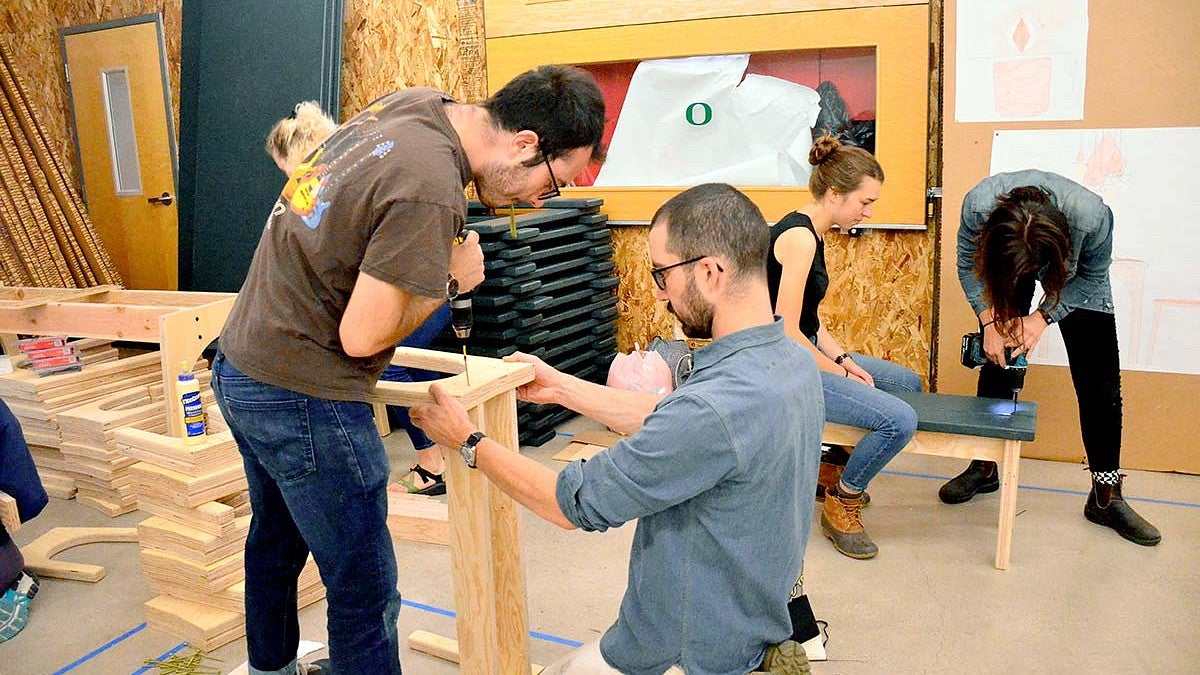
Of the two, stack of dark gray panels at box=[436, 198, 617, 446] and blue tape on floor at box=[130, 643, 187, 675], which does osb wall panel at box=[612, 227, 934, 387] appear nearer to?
stack of dark gray panels at box=[436, 198, 617, 446]

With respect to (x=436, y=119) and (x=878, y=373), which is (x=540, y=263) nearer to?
(x=878, y=373)

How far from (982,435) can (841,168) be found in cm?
114

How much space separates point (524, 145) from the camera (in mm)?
1935

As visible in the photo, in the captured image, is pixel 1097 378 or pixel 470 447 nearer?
pixel 470 447

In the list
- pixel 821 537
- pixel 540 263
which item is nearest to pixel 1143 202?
pixel 821 537

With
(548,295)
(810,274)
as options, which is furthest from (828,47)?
(548,295)

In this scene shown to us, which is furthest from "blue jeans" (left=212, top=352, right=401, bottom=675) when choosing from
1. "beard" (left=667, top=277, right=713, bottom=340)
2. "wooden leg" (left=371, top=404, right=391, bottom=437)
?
"wooden leg" (left=371, top=404, right=391, bottom=437)

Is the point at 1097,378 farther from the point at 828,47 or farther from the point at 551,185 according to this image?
the point at 551,185

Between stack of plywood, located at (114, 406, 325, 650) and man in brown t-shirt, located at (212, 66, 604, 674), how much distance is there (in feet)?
3.67

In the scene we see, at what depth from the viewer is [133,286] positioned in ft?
23.8

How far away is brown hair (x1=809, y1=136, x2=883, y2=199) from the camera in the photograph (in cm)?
363

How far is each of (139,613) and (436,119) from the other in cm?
247

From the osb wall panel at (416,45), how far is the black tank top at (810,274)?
256cm

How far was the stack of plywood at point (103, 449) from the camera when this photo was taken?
13.9 feet
